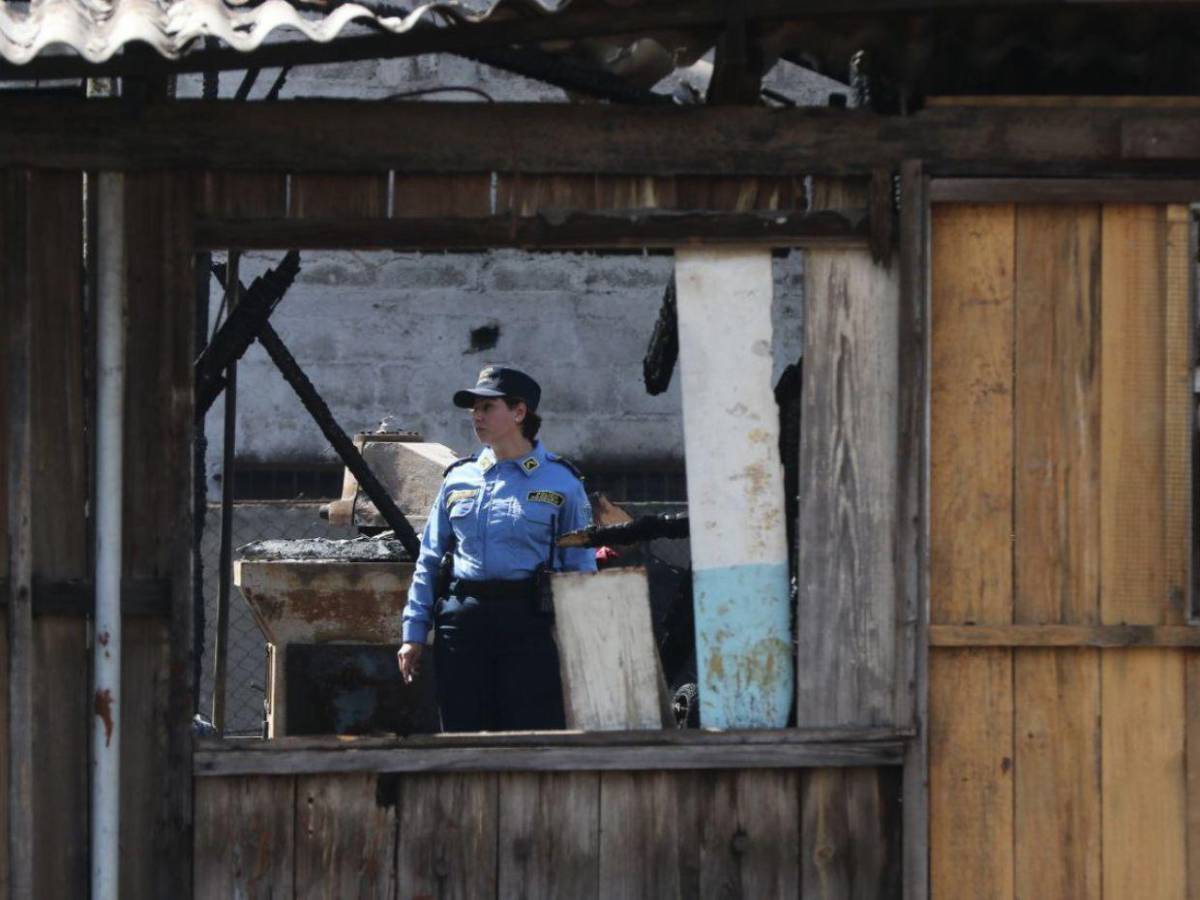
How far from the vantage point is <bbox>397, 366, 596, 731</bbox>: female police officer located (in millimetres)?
6492

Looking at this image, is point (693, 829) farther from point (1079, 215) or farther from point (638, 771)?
point (1079, 215)

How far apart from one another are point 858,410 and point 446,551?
1820 millimetres

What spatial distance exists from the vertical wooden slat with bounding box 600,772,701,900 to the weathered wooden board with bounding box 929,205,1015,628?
0.92 metres

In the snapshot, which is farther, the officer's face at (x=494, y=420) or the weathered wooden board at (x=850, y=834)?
the officer's face at (x=494, y=420)

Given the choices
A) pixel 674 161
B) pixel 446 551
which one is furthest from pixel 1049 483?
pixel 446 551

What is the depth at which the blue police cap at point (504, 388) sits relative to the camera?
6.66 meters

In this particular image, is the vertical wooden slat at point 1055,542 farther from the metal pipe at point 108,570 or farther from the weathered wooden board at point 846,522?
the metal pipe at point 108,570

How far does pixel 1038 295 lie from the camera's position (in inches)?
214

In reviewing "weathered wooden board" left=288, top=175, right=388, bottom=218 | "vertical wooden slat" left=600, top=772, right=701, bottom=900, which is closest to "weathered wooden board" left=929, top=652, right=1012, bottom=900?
"vertical wooden slat" left=600, top=772, right=701, bottom=900

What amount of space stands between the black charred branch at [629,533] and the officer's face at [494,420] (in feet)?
1.58

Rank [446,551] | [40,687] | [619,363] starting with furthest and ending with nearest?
[619,363] < [446,551] < [40,687]

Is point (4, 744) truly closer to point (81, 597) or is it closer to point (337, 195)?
point (81, 597)

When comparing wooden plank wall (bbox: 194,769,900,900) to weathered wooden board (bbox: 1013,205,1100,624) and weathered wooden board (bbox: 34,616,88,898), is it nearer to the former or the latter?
weathered wooden board (bbox: 34,616,88,898)

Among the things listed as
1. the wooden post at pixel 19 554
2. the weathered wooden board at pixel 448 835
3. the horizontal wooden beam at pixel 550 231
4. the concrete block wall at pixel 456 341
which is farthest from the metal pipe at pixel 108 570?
the concrete block wall at pixel 456 341
